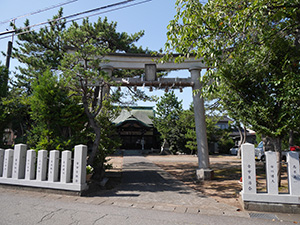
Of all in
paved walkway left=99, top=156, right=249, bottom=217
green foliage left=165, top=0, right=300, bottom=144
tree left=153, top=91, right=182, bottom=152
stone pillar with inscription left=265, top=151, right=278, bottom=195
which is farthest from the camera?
tree left=153, top=91, right=182, bottom=152

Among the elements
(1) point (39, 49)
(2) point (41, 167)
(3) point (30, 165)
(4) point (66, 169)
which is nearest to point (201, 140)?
(4) point (66, 169)

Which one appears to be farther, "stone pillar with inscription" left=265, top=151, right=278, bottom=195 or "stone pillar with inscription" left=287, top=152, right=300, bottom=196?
"stone pillar with inscription" left=265, top=151, right=278, bottom=195

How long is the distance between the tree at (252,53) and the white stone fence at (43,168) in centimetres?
474

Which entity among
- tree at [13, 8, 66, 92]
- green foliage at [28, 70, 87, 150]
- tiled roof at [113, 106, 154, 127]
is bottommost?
green foliage at [28, 70, 87, 150]

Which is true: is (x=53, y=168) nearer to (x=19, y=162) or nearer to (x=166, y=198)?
(x=19, y=162)

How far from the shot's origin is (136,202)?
578cm

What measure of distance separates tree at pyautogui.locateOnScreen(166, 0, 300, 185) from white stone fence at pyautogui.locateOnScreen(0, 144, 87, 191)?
4740mm

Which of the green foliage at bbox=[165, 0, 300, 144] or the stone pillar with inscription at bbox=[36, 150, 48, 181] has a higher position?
the green foliage at bbox=[165, 0, 300, 144]

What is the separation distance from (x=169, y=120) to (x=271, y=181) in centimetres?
1973

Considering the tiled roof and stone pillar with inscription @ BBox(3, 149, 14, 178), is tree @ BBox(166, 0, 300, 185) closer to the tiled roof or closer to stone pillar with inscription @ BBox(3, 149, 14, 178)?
stone pillar with inscription @ BBox(3, 149, 14, 178)

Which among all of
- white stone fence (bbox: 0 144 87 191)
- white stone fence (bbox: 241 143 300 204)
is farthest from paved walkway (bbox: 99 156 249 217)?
white stone fence (bbox: 0 144 87 191)

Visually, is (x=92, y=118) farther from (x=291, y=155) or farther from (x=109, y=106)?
(x=291, y=155)

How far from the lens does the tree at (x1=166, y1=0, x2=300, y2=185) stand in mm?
5730

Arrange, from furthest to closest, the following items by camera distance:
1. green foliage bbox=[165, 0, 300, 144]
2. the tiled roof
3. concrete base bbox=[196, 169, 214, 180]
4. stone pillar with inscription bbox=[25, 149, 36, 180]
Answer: the tiled roof, concrete base bbox=[196, 169, 214, 180], stone pillar with inscription bbox=[25, 149, 36, 180], green foliage bbox=[165, 0, 300, 144]
